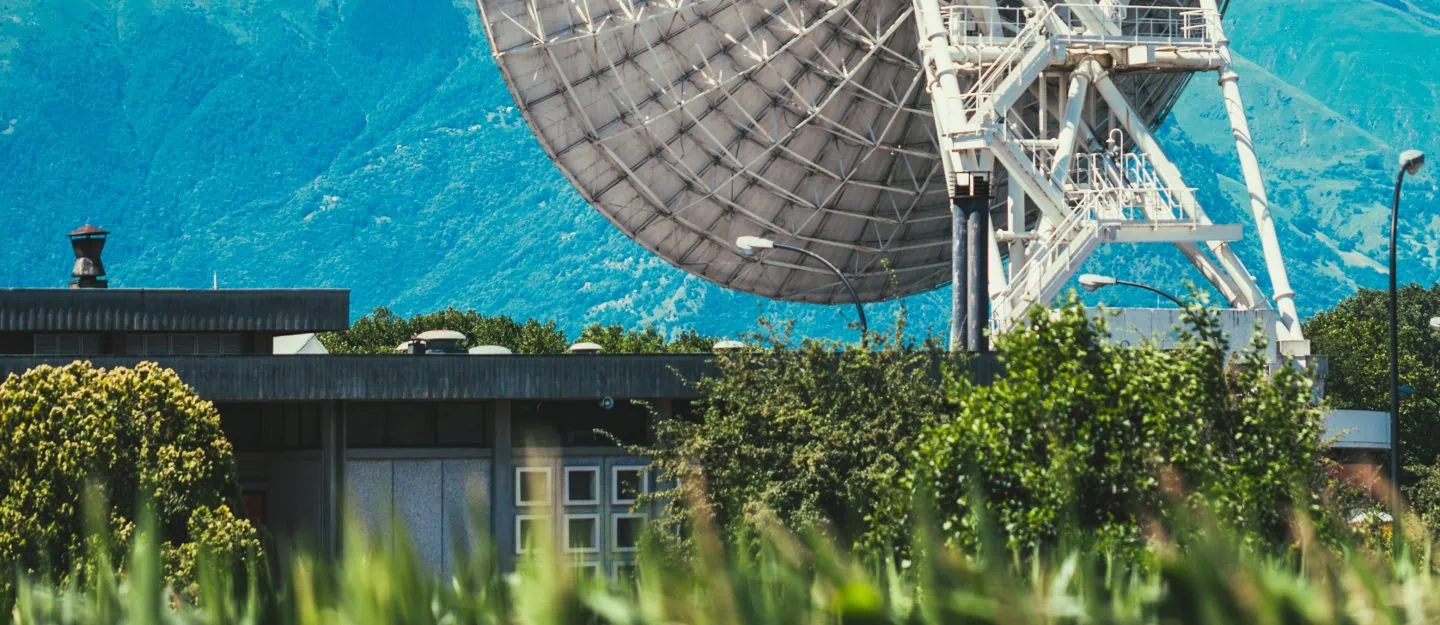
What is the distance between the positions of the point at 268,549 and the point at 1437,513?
104 ft

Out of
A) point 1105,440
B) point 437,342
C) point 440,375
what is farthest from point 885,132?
point 1105,440

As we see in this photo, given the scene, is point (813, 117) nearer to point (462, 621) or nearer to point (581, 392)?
point (581, 392)

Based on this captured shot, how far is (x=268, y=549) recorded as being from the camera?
4819 centimetres

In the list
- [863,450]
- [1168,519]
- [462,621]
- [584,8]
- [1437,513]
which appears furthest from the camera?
[584,8]

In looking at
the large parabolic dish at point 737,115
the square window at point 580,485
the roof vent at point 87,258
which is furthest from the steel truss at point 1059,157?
the roof vent at point 87,258

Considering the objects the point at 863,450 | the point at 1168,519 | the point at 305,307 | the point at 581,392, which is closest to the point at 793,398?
the point at 863,450

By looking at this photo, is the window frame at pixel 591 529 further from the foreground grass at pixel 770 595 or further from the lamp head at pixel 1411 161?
the foreground grass at pixel 770 595

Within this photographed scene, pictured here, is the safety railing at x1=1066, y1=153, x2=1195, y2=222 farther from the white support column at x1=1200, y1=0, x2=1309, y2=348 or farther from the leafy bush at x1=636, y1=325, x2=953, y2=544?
the leafy bush at x1=636, y1=325, x2=953, y2=544

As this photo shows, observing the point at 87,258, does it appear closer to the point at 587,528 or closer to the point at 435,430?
the point at 435,430

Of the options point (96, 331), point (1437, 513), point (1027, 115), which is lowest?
point (1437, 513)

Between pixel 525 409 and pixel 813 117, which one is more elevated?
pixel 813 117

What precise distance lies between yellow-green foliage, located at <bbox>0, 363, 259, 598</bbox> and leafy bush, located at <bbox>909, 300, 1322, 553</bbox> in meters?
16.1

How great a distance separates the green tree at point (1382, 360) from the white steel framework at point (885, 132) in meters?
39.4

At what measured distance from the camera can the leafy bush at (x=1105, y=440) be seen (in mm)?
35812
